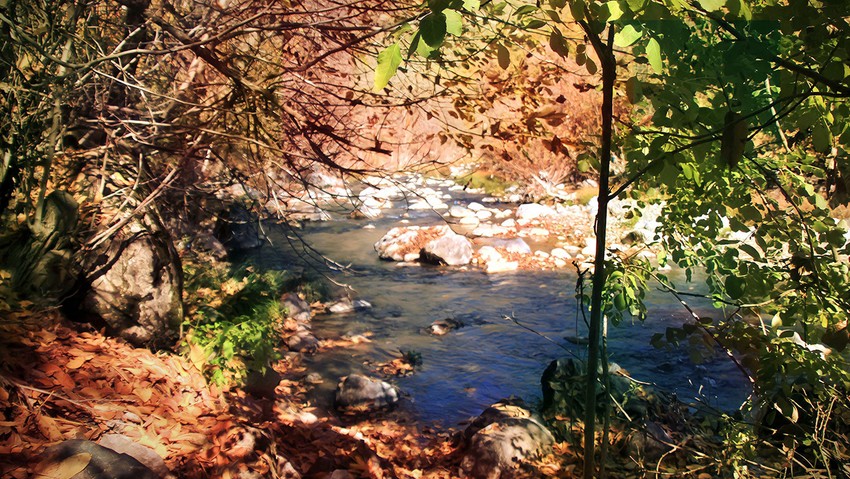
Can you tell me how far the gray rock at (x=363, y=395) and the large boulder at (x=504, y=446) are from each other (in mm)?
1528

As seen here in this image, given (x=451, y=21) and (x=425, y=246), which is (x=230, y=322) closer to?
(x=451, y=21)

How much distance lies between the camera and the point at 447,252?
12.5 m

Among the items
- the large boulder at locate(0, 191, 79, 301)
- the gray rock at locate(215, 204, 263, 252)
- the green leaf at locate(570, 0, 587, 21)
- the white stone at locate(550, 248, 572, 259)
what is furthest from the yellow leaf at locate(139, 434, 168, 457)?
the white stone at locate(550, 248, 572, 259)

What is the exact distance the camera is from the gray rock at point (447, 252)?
1240cm

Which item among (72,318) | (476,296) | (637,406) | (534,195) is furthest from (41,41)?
(534,195)

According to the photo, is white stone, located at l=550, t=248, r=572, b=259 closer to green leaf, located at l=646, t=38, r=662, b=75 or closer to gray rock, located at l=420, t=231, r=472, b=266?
gray rock, located at l=420, t=231, r=472, b=266

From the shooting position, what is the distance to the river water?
6.71m

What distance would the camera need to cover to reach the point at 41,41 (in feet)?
11.8

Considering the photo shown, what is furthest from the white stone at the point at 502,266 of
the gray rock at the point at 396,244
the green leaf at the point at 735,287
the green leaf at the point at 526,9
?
the green leaf at the point at 526,9

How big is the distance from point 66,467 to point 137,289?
2.89 metres

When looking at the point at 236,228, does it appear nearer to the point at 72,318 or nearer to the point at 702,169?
the point at 72,318

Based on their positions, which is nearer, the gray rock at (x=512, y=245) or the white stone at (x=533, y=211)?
the gray rock at (x=512, y=245)

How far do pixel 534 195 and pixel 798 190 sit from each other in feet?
55.1

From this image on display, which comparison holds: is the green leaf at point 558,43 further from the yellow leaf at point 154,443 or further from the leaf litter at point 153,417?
the yellow leaf at point 154,443
